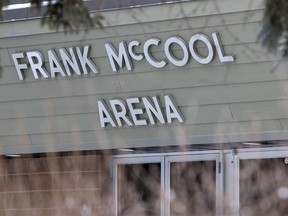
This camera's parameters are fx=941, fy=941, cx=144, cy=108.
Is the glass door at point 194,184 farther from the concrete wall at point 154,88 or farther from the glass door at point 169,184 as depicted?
the concrete wall at point 154,88

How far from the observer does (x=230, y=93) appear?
33.1 feet

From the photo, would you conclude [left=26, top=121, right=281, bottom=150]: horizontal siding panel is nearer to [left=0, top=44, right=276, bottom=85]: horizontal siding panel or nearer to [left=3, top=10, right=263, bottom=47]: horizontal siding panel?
[left=0, top=44, right=276, bottom=85]: horizontal siding panel

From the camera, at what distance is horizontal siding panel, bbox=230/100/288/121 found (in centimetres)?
992

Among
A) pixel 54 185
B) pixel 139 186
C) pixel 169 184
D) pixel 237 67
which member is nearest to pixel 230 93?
pixel 237 67

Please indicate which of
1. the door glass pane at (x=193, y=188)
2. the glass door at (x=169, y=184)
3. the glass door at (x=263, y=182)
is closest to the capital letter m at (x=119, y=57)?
the glass door at (x=169, y=184)

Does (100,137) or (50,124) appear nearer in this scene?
(100,137)

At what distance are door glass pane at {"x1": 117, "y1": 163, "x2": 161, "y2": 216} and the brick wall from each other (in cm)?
22

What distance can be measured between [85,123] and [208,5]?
7.43 feet

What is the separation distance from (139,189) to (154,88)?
1.61 m

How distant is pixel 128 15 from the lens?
33.4ft

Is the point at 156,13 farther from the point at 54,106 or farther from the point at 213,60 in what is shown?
the point at 54,106

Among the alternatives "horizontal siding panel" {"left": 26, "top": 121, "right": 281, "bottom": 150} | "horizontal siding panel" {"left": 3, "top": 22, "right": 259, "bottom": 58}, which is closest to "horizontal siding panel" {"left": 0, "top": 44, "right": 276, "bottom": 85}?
"horizontal siding panel" {"left": 3, "top": 22, "right": 259, "bottom": 58}

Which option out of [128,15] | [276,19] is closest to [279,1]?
[276,19]

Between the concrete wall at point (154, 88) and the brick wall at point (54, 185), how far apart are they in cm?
46
